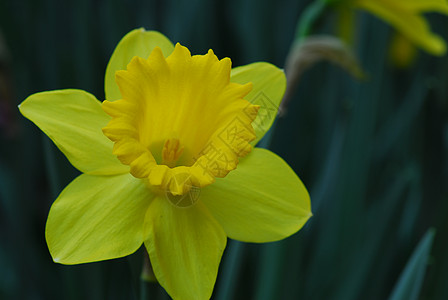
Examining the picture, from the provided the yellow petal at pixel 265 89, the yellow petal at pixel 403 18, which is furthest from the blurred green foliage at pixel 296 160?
the yellow petal at pixel 265 89

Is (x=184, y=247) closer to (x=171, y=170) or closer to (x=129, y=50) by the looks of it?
(x=171, y=170)

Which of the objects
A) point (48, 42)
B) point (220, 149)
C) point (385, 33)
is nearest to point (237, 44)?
point (385, 33)

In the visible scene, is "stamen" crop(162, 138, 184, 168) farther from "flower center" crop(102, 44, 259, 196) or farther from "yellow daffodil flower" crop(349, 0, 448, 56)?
"yellow daffodil flower" crop(349, 0, 448, 56)

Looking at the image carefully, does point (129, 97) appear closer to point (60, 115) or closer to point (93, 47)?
point (60, 115)

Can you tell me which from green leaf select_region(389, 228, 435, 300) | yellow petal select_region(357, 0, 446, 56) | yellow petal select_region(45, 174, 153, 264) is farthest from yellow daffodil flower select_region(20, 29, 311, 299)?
yellow petal select_region(357, 0, 446, 56)

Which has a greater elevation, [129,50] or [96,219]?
[129,50]

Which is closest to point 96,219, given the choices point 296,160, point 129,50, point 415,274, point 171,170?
point 171,170
